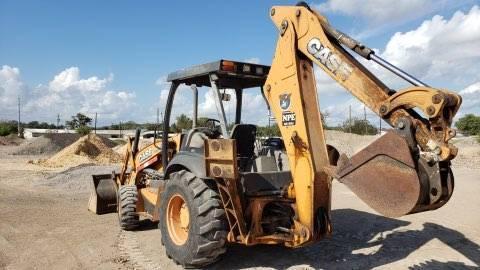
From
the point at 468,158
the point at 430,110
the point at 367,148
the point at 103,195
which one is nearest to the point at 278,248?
the point at 367,148

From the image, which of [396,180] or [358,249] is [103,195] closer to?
[358,249]

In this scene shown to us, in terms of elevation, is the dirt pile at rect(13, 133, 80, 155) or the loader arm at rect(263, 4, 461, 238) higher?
the loader arm at rect(263, 4, 461, 238)

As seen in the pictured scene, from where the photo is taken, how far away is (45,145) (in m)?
33.7

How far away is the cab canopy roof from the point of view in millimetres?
5727

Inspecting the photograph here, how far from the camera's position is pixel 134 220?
771cm

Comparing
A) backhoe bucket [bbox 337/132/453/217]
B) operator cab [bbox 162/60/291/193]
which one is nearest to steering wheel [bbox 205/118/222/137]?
operator cab [bbox 162/60/291/193]

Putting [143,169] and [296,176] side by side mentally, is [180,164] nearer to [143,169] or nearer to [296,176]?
[296,176]

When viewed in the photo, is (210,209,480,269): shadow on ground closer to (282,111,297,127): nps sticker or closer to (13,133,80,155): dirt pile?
(282,111,297,127): nps sticker

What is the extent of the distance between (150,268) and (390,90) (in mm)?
3545

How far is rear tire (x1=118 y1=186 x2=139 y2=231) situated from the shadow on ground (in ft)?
7.10

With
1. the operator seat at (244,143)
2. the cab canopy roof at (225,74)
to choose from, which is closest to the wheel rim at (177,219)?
the operator seat at (244,143)

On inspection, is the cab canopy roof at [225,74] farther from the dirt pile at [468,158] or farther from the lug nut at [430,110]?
the dirt pile at [468,158]

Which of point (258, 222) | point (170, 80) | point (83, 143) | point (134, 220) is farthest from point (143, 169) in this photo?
point (83, 143)

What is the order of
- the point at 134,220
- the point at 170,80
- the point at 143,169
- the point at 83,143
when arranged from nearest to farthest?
the point at 170,80 < the point at 134,220 < the point at 143,169 < the point at 83,143
